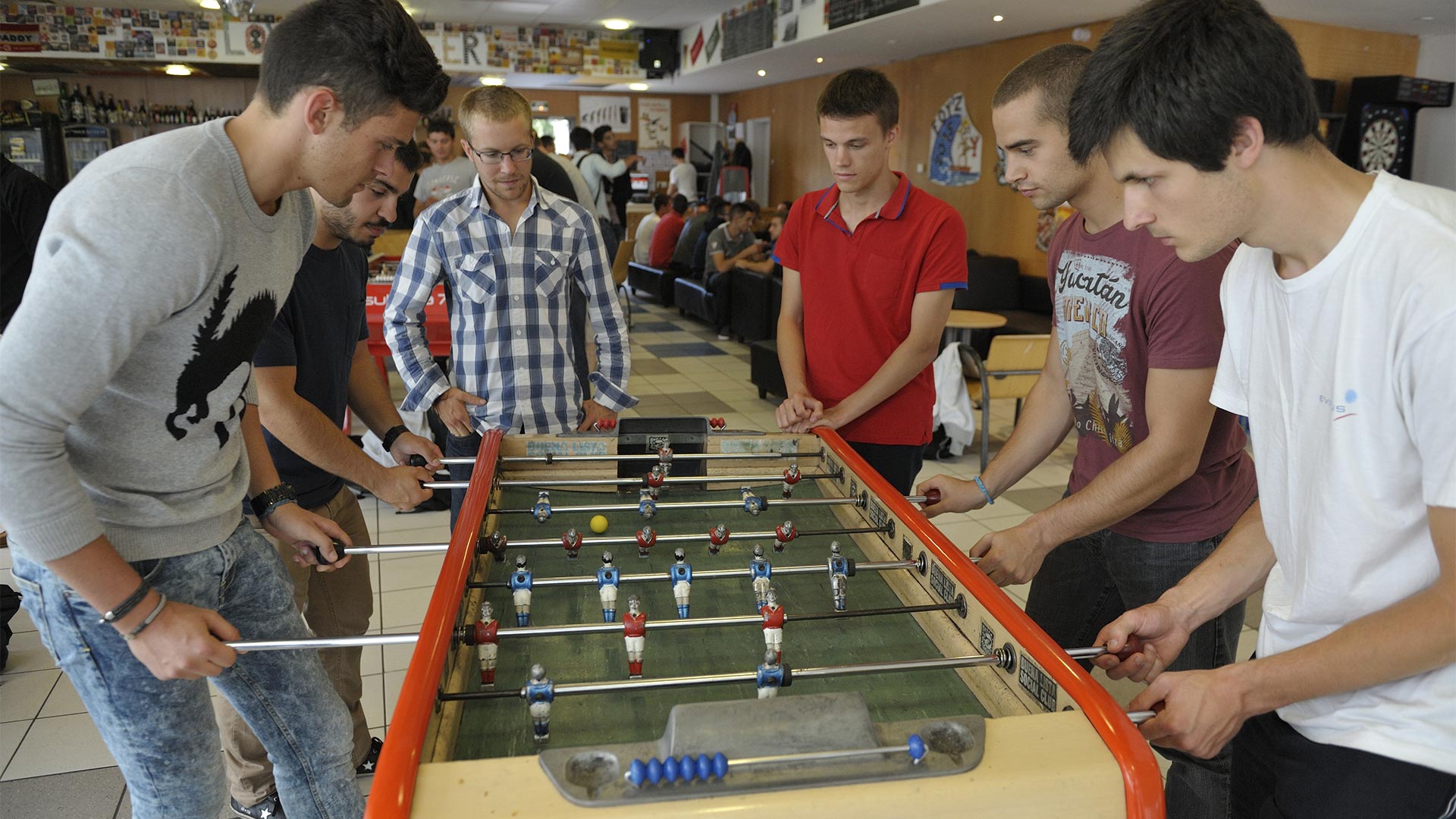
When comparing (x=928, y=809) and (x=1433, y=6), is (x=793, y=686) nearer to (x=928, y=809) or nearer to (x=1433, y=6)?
(x=928, y=809)

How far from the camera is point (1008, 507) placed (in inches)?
179

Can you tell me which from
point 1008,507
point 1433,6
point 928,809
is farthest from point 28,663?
point 1433,6

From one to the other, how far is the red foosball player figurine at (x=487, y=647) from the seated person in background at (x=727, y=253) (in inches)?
281

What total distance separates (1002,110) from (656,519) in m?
1.13

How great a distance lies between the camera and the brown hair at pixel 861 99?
2.43 meters

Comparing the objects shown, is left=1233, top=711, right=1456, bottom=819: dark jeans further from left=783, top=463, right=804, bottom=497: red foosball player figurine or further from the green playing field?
left=783, top=463, right=804, bottom=497: red foosball player figurine

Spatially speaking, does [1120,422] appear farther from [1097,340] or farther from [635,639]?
[635,639]

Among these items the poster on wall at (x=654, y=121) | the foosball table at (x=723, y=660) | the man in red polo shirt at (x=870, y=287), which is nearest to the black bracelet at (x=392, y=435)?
the foosball table at (x=723, y=660)

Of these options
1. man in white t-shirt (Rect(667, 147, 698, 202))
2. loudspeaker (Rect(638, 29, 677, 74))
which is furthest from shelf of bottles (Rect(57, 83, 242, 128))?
man in white t-shirt (Rect(667, 147, 698, 202))

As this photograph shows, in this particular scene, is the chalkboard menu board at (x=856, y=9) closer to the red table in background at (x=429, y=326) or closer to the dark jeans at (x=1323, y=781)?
the red table in background at (x=429, y=326)

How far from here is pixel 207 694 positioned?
5.00ft

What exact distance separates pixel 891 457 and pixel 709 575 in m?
1.14

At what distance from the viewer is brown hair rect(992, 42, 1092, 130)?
1846 millimetres

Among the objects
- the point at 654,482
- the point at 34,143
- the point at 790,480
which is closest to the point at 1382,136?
the point at 790,480
